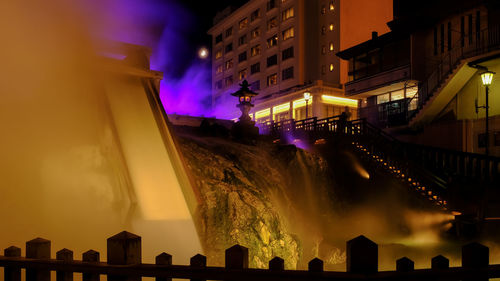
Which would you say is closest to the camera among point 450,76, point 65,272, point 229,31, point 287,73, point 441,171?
Result: point 65,272

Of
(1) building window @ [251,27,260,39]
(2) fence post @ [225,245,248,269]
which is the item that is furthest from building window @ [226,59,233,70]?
(2) fence post @ [225,245,248,269]

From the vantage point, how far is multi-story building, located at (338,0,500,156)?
20781 millimetres

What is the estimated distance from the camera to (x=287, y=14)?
4750cm

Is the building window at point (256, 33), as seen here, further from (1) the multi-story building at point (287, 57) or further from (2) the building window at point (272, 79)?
(2) the building window at point (272, 79)

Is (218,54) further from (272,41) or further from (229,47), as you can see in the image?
(272,41)

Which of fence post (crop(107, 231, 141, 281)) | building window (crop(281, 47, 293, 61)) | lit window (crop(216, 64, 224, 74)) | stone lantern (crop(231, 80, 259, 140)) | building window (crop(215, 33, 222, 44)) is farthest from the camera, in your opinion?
building window (crop(215, 33, 222, 44))

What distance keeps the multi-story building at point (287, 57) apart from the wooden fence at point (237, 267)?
3391 cm

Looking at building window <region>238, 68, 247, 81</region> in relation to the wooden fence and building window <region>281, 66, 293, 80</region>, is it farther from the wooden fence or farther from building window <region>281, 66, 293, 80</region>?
the wooden fence

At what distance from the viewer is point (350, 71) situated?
34.2 metres

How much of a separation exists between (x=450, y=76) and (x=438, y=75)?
1.91m

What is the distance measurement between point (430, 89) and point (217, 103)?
40556 millimetres

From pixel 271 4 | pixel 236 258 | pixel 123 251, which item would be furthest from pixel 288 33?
pixel 236 258

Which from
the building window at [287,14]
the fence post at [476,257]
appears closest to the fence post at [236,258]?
the fence post at [476,257]

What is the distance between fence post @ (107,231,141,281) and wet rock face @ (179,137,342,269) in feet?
19.1
